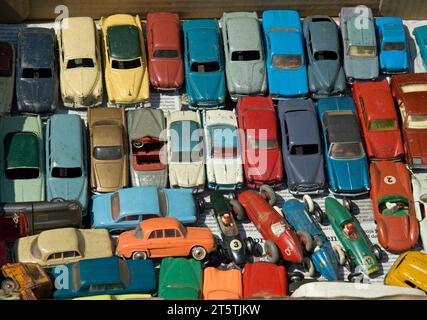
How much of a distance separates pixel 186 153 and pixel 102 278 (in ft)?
15.4

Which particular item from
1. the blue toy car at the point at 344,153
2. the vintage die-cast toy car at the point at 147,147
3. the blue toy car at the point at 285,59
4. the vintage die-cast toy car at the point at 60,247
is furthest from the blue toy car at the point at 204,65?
the vintage die-cast toy car at the point at 60,247

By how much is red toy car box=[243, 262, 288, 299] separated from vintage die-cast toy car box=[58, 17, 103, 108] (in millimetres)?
6926

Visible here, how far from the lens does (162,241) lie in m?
24.3

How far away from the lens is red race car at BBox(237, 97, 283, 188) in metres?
26.2

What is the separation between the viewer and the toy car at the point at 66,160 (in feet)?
83.4

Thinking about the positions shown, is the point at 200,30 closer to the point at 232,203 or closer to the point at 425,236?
the point at 232,203

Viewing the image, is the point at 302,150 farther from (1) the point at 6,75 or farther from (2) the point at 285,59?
(1) the point at 6,75

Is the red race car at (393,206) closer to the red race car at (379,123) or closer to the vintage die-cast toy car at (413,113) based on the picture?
the red race car at (379,123)

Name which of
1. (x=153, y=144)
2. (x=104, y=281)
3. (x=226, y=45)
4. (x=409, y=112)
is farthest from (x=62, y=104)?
(x=409, y=112)

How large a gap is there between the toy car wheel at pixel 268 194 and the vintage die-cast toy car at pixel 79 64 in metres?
5.27

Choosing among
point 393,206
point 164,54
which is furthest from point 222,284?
point 164,54

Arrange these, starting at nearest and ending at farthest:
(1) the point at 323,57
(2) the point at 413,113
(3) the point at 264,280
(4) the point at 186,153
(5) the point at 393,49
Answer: (3) the point at 264,280
(4) the point at 186,153
(2) the point at 413,113
(1) the point at 323,57
(5) the point at 393,49

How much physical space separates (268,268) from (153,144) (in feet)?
16.1

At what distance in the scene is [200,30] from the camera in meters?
28.7
